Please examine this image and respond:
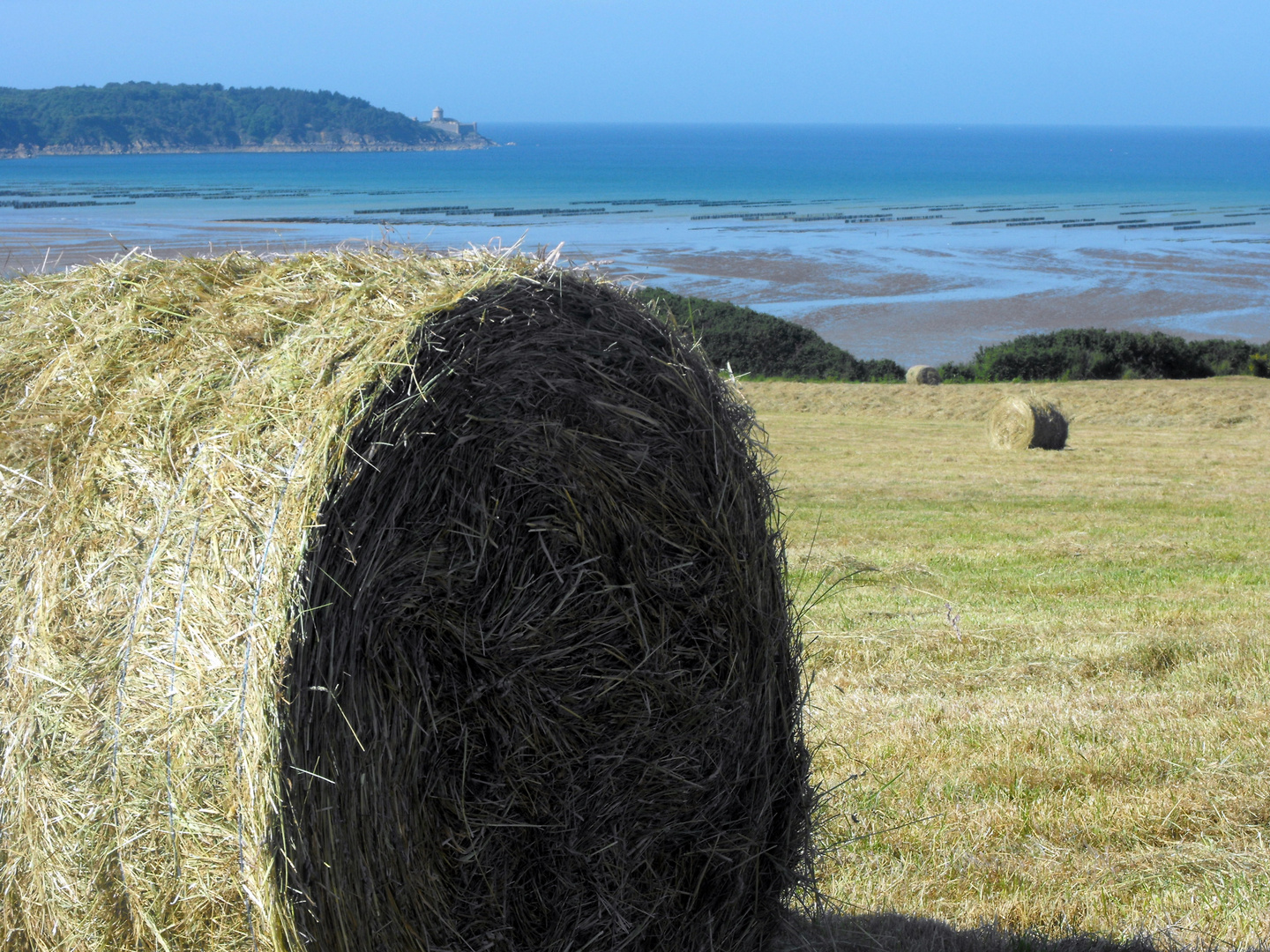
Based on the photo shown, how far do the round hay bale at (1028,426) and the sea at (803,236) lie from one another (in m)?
9.83

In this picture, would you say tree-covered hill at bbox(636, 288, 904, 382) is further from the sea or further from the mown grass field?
the mown grass field

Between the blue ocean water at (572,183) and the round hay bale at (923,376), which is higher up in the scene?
the blue ocean water at (572,183)

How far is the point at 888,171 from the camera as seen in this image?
607ft

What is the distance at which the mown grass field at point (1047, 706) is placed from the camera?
391cm

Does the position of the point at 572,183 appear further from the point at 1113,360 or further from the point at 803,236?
the point at 1113,360

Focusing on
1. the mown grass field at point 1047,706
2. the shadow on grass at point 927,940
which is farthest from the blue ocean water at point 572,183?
the shadow on grass at point 927,940

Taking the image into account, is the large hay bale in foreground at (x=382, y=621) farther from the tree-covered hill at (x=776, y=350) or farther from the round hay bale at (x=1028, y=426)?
the tree-covered hill at (x=776, y=350)

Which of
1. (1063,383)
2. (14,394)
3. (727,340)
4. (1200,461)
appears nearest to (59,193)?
(727,340)

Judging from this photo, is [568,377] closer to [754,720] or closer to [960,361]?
[754,720]

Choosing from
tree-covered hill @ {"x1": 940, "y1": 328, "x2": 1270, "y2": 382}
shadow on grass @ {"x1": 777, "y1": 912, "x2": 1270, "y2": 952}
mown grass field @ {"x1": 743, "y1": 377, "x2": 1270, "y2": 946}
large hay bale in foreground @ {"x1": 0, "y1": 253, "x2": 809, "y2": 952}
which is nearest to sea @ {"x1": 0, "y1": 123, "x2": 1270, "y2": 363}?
large hay bale in foreground @ {"x1": 0, "y1": 253, "x2": 809, "y2": 952}

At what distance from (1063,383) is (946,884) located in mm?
29629

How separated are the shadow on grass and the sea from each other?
2.46 metres

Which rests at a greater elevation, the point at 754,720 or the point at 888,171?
the point at 888,171

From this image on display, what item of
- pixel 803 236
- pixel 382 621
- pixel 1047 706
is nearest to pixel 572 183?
pixel 803 236
